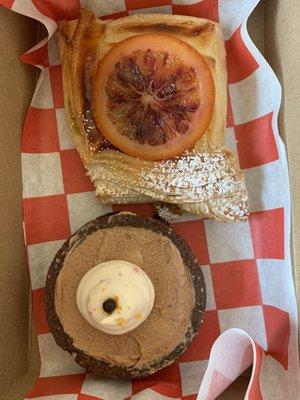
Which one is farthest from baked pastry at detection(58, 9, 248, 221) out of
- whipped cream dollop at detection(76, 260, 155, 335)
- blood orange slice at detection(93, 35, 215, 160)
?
whipped cream dollop at detection(76, 260, 155, 335)

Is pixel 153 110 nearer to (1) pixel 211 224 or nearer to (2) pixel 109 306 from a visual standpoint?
(1) pixel 211 224

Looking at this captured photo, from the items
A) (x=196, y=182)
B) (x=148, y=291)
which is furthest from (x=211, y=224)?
(x=148, y=291)

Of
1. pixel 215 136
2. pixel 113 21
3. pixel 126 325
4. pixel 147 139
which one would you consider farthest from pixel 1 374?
pixel 113 21

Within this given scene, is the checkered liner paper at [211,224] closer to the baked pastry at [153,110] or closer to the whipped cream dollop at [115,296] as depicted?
the baked pastry at [153,110]

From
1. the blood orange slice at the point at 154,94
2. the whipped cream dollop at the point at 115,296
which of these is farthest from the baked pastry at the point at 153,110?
the whipped cream dollop at the point at 115,296

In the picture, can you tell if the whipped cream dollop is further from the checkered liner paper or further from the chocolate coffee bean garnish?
the checkered liner paper
